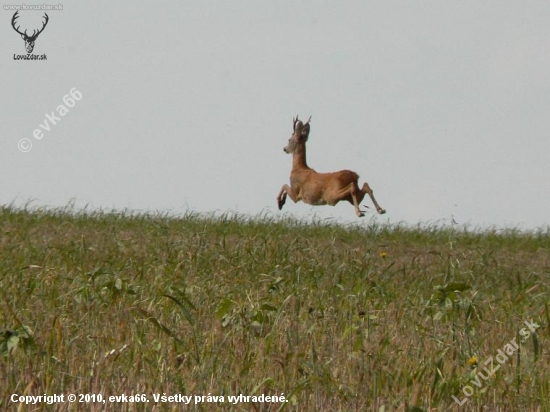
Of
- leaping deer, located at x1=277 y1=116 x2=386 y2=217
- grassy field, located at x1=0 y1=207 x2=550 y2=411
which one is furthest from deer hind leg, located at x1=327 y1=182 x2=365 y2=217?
grassy field, located at x1=0 y1=207 x2=550 y2=411

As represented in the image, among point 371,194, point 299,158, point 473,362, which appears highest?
point 299,158

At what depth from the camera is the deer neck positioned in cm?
2116

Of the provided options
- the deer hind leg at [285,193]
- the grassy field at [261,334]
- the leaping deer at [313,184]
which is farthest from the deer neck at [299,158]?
the grassy field at [261,334]

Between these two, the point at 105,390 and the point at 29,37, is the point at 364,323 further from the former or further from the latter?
the point at 29,37

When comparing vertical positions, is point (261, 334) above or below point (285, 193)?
below

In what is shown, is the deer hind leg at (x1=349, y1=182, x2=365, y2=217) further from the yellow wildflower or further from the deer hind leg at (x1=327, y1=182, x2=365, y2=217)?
the yellow wildflower

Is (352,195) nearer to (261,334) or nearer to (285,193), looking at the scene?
(285,193)

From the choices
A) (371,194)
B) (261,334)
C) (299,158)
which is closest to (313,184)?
(299,158)

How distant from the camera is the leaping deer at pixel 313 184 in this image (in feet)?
61.7

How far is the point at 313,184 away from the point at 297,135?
55.1 inches

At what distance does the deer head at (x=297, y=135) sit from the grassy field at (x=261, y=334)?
36.5 ft

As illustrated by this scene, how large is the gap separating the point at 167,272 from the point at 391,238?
5.44 meters

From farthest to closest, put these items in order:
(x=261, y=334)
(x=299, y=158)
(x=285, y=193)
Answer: (x=299, y=158) < (x=285, y=193) < (x=261, y=334)

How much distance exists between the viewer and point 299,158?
21234 mm
